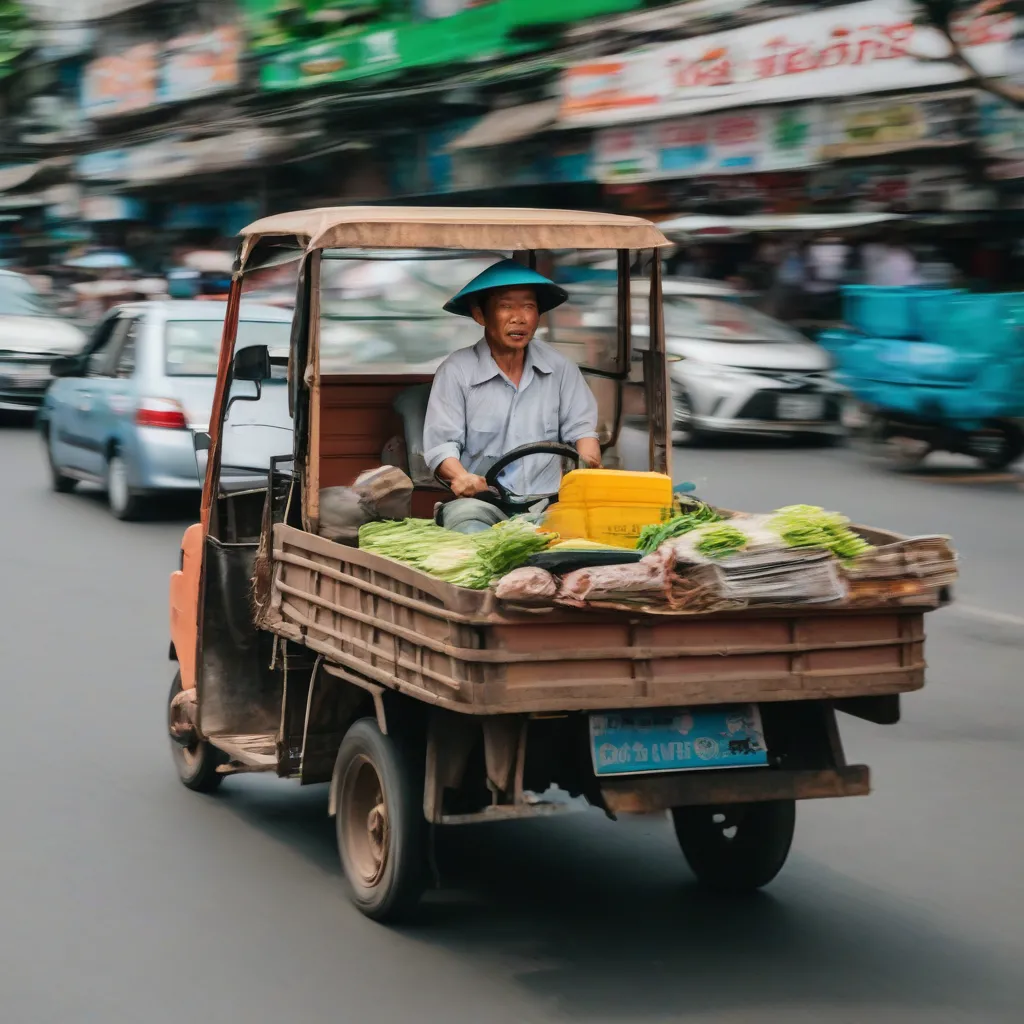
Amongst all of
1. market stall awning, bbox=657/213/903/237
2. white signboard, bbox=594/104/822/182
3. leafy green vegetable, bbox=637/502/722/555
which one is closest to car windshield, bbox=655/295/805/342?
market stall awning, bbox=657/213/903/237

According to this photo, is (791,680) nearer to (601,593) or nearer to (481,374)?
(601,593)

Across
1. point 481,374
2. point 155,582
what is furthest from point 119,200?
point 481,374

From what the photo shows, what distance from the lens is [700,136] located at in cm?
2302

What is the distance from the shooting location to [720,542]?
4332mm

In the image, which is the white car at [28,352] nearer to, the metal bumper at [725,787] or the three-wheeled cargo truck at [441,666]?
the three-wheeled cargo truck at [441,666]

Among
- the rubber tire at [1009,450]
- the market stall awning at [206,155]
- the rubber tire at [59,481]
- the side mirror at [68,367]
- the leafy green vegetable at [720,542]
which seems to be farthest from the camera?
the market stall awning at [206,155]

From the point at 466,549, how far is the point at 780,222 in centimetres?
1606

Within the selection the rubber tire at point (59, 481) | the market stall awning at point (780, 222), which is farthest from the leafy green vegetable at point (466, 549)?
the market stall awning at point (780, 222)

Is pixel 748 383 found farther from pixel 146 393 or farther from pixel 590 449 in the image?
pixel 590 449

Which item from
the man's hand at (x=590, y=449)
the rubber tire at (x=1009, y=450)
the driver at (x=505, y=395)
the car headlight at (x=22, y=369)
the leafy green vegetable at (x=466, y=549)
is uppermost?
the driver at (x=505, y=395)

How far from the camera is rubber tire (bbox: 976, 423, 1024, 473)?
15.5m

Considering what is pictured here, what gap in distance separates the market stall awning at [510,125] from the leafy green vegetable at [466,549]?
21.3 meters

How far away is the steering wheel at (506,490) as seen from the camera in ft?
18.9

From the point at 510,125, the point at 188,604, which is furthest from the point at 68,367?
the point at 510,125
